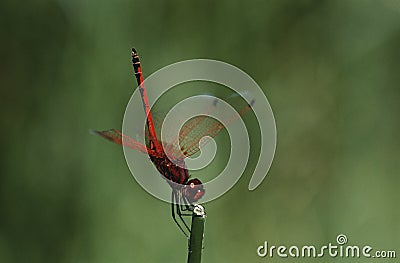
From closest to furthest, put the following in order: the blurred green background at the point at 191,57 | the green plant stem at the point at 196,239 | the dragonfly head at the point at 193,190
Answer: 1. the green plant stem at the point at 196,239
2. the dragonfly head at the point at 193,190
3. the blurred green background at the point at 191,57

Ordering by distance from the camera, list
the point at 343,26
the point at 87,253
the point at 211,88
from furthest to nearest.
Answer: the point at 343,26, the point at 211,88, the point at 87,253

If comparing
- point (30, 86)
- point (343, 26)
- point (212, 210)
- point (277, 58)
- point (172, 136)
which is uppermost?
point (343, 26)

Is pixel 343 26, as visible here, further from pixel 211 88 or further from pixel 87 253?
pixel 87 253

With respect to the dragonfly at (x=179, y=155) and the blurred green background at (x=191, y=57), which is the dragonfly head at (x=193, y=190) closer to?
the dragonfly at (x=179, y=155)

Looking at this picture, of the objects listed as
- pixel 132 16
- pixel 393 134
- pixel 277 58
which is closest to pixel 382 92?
pixel 393 134

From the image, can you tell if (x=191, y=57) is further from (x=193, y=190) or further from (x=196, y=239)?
(x=196, y=239)

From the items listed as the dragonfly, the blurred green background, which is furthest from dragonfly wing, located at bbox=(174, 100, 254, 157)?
the blurred green background

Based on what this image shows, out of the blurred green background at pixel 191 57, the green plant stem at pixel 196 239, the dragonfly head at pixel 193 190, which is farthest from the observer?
the blurred green background at pixel 191 57

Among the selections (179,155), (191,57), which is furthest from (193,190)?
(191,57)

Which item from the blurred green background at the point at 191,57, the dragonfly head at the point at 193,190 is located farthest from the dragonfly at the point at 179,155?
the blurred green background at the point at 191,57
